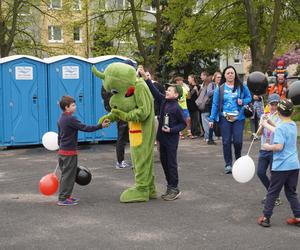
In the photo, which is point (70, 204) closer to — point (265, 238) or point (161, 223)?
point (161, 223)

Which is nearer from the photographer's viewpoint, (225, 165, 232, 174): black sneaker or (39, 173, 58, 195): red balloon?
(39, 173, 58, 195): red balloon

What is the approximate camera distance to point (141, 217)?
19.8 feet

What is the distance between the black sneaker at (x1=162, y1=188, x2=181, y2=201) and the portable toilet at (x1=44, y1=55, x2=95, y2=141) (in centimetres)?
579

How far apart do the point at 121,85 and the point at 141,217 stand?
174 cm

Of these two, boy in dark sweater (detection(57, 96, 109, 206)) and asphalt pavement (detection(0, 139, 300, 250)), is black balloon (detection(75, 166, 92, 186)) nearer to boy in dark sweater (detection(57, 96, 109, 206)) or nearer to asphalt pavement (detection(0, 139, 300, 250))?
boy in dark sweater (detection(57, 96, 109, 206))

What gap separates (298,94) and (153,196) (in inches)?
107

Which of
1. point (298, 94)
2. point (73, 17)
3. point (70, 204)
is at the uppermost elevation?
point (73, 17)

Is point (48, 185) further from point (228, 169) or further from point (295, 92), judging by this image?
point (295, 92)

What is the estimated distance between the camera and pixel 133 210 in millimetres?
6359

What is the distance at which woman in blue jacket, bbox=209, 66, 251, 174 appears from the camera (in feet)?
28.0

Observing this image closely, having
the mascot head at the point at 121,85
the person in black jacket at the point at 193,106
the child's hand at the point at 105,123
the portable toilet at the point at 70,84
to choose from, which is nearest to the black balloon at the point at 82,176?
the child's hand at the point at 105,123

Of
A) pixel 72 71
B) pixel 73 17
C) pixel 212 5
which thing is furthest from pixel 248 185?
pixel 73 17

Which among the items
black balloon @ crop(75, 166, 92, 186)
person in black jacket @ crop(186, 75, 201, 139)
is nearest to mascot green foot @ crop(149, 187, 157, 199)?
black balloon @ crop(75, 166, 92, 186)

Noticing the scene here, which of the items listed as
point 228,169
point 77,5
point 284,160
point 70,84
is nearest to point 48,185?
point 284,160
